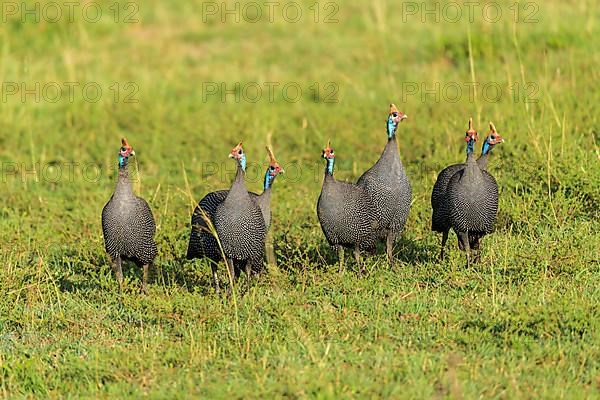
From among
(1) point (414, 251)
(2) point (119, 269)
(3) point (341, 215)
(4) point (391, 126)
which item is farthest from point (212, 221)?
(1) point (414, 251)

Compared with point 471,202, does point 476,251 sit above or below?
below

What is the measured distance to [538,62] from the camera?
9.85m

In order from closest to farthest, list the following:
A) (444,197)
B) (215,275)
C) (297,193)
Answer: (215,275)
(444,197)
(297,193)

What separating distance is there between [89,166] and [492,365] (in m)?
4.98

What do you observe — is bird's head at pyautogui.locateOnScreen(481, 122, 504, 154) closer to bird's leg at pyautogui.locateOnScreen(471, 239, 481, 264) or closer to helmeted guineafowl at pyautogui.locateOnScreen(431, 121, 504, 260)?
helmeted guineafowl at pyautogui.locateOnScreen(431, 121, 504, 260)

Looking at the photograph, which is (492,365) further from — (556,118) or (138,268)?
(556,118)

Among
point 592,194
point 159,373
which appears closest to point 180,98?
point 592,194

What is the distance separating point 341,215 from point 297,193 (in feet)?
6.31

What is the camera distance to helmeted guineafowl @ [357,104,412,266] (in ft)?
21.0

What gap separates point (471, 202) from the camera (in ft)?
20.1

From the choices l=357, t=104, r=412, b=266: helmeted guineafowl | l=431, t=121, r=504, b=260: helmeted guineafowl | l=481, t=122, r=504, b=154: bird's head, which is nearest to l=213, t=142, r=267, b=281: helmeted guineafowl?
l=357, t=104, r=412, b=266: helmeted guineafowl

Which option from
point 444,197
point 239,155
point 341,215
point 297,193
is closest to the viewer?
point 239,155

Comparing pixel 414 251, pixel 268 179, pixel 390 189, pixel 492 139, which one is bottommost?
pixel 414 251

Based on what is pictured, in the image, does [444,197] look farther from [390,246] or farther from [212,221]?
[212,221]
